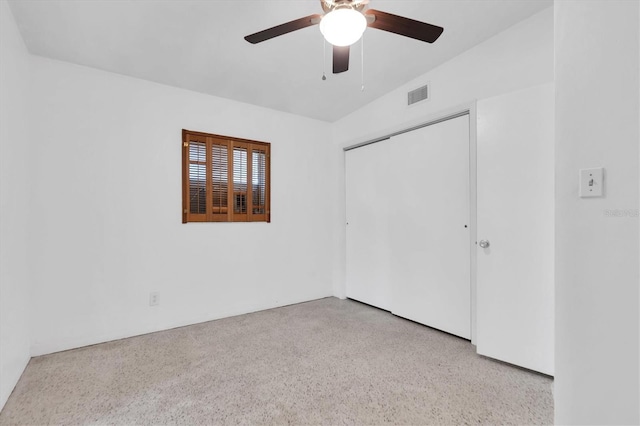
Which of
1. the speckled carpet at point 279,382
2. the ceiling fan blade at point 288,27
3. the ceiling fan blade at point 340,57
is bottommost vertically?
the speckled carpet at point 279,382

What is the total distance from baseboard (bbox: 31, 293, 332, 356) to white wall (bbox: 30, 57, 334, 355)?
0.04ft

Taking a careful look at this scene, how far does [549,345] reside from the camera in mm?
2076

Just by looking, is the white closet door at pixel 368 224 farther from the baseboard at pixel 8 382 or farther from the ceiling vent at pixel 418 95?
the baseboard at pixel 8 382

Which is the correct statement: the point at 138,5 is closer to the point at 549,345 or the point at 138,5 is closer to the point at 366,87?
the point at 366,87

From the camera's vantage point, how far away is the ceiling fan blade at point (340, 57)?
1.85m

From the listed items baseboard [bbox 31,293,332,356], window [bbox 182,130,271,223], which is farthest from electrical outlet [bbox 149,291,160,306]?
window [bbox 182,130,271,223]

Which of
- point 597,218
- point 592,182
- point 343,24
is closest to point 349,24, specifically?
point 343,24

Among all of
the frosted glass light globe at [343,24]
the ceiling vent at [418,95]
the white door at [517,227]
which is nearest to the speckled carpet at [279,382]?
the white door at [517,227]

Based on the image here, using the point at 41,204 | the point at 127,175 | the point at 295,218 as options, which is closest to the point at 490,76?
the point at 295,218

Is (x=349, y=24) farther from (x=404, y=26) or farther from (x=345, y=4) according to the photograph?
(x=404, y=26)

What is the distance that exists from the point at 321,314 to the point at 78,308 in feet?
7.52

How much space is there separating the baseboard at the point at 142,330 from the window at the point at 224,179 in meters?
1.02

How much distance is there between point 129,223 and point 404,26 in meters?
2.77

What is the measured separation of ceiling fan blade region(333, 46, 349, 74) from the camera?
1.85m
